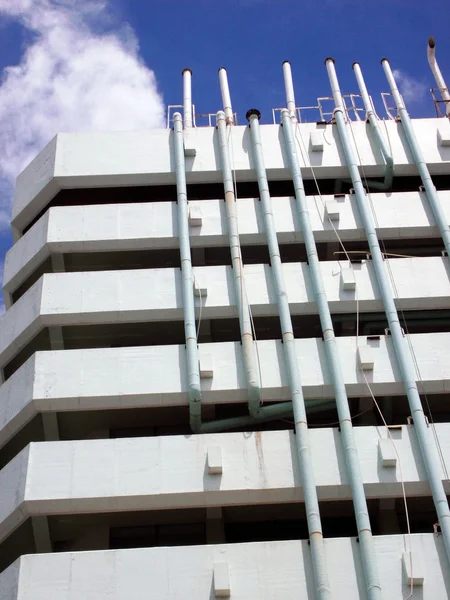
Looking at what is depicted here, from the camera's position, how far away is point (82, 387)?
21.7 meters

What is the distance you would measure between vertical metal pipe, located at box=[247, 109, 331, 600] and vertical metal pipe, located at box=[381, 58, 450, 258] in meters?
4.98

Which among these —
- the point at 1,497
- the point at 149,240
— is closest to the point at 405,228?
the point at 149,240

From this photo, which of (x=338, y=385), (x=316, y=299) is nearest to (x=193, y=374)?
(x=338, y=385)

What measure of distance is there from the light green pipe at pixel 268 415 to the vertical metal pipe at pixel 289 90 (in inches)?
425

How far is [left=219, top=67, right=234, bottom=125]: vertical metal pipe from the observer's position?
2817cm

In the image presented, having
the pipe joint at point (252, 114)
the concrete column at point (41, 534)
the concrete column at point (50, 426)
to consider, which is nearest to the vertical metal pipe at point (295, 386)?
the pipe joint at point (252, 114)

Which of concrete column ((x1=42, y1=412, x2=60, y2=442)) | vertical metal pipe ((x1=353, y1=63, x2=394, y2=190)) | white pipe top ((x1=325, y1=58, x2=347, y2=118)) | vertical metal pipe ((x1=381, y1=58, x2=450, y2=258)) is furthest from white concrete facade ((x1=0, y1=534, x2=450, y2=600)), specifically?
white pipe top ((x1=325, y1=58, x2=347, y2=118))

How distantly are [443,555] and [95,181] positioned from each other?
618 inches

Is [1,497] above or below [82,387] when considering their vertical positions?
below

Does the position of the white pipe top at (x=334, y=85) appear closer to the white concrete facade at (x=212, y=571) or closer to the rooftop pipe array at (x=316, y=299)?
the rooftop pipe array at (x=316, y=299)

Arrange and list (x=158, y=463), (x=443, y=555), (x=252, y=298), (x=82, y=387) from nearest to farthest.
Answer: (x=443, y=555)
(x=158, y=463)
(x=82, y=387)
(x=252, y=298)

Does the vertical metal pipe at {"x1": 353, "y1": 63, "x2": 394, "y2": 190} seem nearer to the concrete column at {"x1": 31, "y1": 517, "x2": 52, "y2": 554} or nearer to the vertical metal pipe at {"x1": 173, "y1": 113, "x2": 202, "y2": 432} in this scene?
the vertical metal pipe at {"x1": 173, "y1": 113, "x2": 202, "y2": 432}

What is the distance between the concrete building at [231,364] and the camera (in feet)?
60.9

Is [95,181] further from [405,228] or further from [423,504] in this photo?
[423,504]
